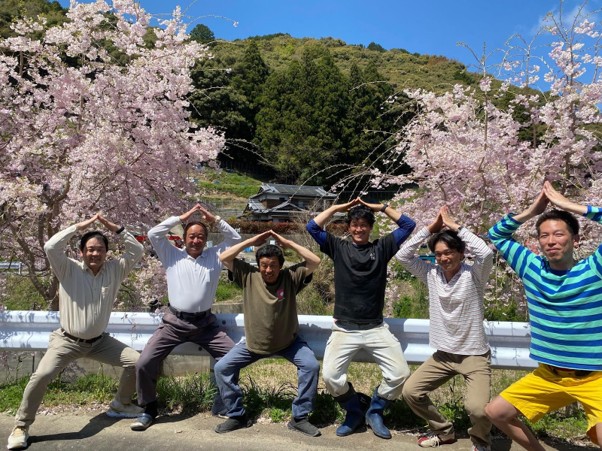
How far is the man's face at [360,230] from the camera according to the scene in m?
3.56

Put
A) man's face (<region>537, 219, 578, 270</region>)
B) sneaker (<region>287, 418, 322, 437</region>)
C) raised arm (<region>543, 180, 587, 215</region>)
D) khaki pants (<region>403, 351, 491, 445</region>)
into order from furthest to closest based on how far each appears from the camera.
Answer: sneaker (<region>287, 418, 322, 437</region>), khaki pants (<region>403, 351, 491, 445</region>), raised arm (<region>543, 180, 587, 215</region>), man's face (<region>537, 219, 578, 270</region>)

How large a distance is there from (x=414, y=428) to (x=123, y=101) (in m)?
4.03

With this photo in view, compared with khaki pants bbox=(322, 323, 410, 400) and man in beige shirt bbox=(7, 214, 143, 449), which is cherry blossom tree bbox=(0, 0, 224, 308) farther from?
khaki pants bbox=(322, 323, 410, 400)

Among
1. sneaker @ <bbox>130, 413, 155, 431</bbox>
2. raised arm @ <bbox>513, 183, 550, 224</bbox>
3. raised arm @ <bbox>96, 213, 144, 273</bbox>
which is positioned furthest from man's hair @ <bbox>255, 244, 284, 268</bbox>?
raised arm @ <bbox>513, 183, 550, 224</bbox>

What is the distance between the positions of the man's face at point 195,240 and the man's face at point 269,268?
23.8 inches

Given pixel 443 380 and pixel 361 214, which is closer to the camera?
pixel 443 380

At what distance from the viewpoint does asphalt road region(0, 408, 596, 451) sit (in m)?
3.08

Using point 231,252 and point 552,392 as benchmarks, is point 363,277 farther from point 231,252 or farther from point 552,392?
point 552,392

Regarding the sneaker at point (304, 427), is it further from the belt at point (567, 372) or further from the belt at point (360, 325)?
the belt at point (567, 372)

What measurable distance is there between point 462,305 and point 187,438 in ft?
6.94

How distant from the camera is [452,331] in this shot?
319cm

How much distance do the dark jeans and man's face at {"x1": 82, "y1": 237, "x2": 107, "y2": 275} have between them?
0.67m

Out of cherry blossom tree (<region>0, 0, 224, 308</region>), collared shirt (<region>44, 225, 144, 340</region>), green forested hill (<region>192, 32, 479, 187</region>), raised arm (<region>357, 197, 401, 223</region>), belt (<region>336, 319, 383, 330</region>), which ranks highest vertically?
green forested hill (<region>192, 32, 479, 187</region>)

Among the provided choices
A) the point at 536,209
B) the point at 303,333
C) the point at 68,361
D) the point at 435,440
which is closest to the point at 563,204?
the point at 536,209
